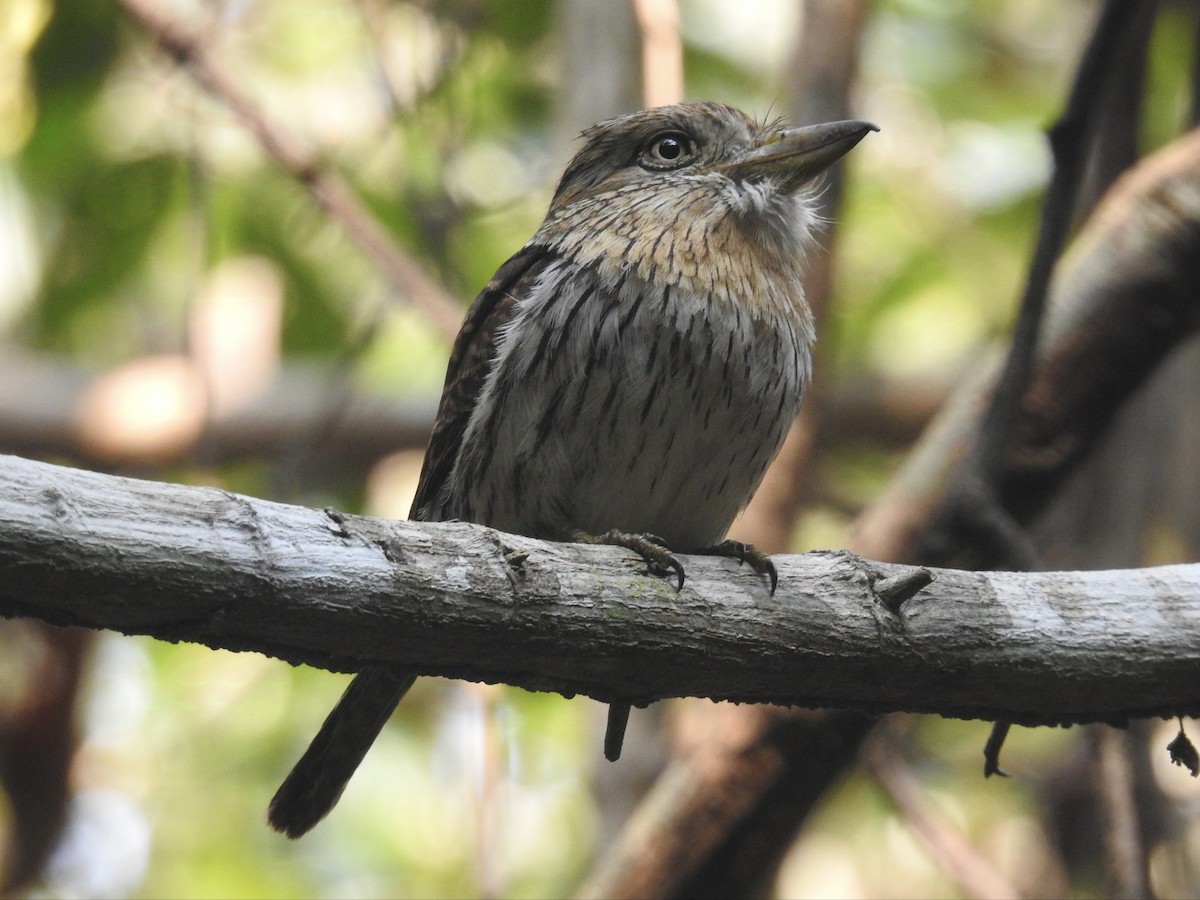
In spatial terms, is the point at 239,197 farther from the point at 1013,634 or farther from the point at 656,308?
the point at 1013,634

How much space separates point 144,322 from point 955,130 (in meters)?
3.79

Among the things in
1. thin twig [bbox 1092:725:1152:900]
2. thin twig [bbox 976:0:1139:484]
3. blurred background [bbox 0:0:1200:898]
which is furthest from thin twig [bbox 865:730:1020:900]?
thin twig [bbox 976:0:1139:484]

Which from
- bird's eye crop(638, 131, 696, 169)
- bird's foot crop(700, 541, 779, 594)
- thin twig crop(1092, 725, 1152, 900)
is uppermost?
bird's eye crop(638, 131, 696, 169)

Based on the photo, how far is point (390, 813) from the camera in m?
6.39

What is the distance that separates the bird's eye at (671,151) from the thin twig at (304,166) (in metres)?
1.08

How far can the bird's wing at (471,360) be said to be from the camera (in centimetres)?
347

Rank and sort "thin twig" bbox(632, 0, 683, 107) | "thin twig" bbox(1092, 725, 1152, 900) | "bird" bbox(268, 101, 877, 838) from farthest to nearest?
"thin twig" bbox(632, 0, 683, 107)
"thin twig" bbox(1092, 725, 1152, 900)
"bird" bbox(268, 101, 877, 838)

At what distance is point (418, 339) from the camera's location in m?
6.84

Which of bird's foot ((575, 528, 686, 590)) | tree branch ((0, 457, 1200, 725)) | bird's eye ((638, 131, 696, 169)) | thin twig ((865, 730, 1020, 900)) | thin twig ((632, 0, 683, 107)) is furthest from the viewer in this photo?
thin twig ((632, 0, 683, 107))

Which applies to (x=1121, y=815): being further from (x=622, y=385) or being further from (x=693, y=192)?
(x=693, y=192)

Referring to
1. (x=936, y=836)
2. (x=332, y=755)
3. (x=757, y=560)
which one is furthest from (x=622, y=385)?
(x=936, y=836)

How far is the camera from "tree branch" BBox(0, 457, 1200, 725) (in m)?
1.99

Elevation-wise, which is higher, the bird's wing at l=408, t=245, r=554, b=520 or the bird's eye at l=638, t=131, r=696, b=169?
the bird's eye at l=638, t=131, r=696, b=169

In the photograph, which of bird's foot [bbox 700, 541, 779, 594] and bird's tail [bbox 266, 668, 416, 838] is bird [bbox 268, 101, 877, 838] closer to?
bird's tail [bbox 266, 668, 416, 838]
